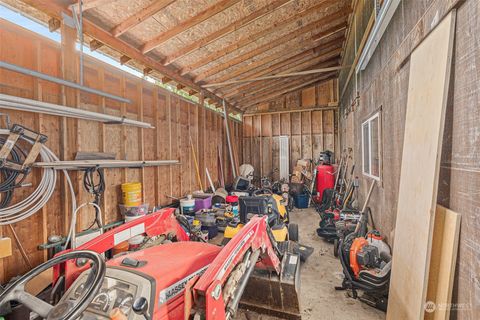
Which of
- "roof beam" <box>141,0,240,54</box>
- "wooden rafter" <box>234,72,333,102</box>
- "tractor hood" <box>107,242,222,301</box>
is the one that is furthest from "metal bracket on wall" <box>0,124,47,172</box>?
"wooden rafter" <box>234,72,333,102</box>

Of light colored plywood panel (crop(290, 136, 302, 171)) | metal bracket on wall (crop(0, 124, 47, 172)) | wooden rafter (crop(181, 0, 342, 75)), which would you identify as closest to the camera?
metal bracket on wall (crop(0, 124, 47, 172))

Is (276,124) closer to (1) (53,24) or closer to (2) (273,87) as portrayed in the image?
(2) (273,87)

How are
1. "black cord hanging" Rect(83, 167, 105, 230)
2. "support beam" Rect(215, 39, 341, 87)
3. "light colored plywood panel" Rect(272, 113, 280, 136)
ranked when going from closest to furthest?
"black cord hanging" Rect(83, 167, 105, 230)
"support beam" Rect(215, 39, 341, 87)
"light colored plywood panel" Rect(272, 113, 280, 136)

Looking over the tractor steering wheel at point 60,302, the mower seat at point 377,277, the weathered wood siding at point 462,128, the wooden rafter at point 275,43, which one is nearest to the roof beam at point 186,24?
the wooden rafter at point 275,43

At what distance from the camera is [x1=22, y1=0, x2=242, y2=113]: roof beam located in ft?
8.11

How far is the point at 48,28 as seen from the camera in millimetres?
2670

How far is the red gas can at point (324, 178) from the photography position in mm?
6242

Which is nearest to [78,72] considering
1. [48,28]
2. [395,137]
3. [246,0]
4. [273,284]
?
[48,28]

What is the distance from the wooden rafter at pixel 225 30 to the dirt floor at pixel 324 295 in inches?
154

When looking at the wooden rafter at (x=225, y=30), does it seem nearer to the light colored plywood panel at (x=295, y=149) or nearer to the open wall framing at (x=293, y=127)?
the open wall framing at (x=293, y=127)

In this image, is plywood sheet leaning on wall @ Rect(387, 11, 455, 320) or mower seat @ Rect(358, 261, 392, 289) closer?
plywood sheet leaning on wall @ Rect(387, 11, 455, 320)

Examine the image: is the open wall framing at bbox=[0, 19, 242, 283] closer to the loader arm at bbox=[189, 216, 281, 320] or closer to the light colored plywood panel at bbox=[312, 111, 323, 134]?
the loader arm at bbox=[189, 216, 281, 320]

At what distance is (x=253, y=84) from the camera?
266 inches

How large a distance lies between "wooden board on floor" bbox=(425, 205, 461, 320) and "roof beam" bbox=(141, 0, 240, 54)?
3.48 m
